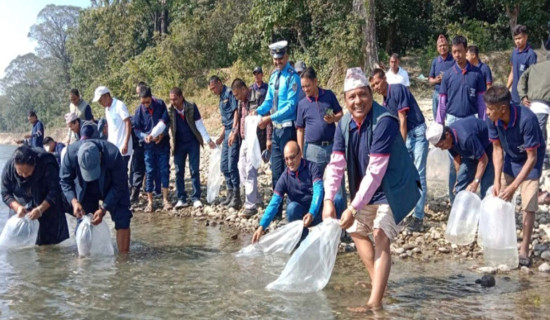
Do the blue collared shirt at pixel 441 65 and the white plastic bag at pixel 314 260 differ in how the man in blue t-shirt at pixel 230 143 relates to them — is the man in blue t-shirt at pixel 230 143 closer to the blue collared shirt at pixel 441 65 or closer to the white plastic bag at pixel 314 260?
the blue collared shirt at pixel 441 65

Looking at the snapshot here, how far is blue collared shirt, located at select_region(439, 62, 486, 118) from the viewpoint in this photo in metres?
6.52

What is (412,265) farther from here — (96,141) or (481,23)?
(481,23)

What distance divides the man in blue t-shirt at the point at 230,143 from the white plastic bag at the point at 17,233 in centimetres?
291

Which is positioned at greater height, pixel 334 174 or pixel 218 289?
pixel 334 174

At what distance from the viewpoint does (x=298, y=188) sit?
18.1ft

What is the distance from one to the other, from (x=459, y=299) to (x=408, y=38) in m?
16.0

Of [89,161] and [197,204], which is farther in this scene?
[197,204]

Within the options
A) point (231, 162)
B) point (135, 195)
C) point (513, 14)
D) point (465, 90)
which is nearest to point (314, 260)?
point (465, 90)

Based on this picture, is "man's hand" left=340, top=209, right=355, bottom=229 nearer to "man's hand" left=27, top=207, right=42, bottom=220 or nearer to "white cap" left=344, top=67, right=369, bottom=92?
"white cap" left=344, top=67, right=369, bottom=92

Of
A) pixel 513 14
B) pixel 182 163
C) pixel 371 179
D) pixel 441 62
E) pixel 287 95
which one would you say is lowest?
pixel 182 163

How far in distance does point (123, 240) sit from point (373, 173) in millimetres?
3164

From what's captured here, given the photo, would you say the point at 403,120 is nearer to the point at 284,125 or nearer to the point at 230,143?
the point at 284,125

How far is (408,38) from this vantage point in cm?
1902

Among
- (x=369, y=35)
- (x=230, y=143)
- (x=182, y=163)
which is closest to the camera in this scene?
(x=230, y=143)
